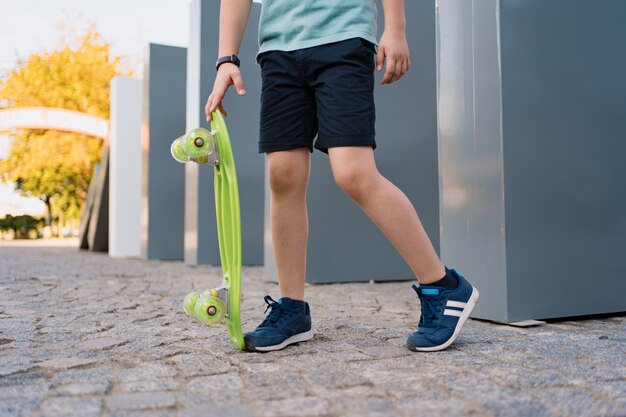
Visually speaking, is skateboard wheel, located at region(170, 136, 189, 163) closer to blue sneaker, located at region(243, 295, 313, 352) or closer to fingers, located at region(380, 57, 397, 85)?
blue sneaker, located at region(243, 295, 313, 352)

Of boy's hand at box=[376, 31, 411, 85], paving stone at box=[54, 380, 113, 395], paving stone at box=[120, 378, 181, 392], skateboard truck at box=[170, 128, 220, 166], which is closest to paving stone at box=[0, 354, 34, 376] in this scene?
paving stone at box=[54, 380, 113, 395]

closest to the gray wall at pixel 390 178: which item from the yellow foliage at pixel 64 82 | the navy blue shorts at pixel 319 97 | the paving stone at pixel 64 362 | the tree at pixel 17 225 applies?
the navy blue shorts at pixel 319 97

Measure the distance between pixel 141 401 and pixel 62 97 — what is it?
2065 cm

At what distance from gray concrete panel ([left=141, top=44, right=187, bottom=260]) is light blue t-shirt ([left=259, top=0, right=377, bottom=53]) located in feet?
22.2

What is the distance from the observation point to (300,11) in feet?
7.21

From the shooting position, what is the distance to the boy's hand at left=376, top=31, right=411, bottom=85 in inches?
83.2

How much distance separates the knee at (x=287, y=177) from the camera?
2270mm

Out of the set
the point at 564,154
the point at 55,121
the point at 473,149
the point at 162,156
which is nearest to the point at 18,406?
the point at 473,149

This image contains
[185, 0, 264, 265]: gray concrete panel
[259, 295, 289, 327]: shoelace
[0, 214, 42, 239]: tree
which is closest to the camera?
[259, 295, 289, 327]: shoelace

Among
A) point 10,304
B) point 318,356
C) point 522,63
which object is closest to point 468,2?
point 522,63

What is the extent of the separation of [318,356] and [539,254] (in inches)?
51.0

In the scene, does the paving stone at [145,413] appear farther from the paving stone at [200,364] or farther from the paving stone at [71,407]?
the paving stone at [200,364]

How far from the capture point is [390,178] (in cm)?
492

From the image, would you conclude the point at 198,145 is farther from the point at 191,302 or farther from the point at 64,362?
the point at 64,362
